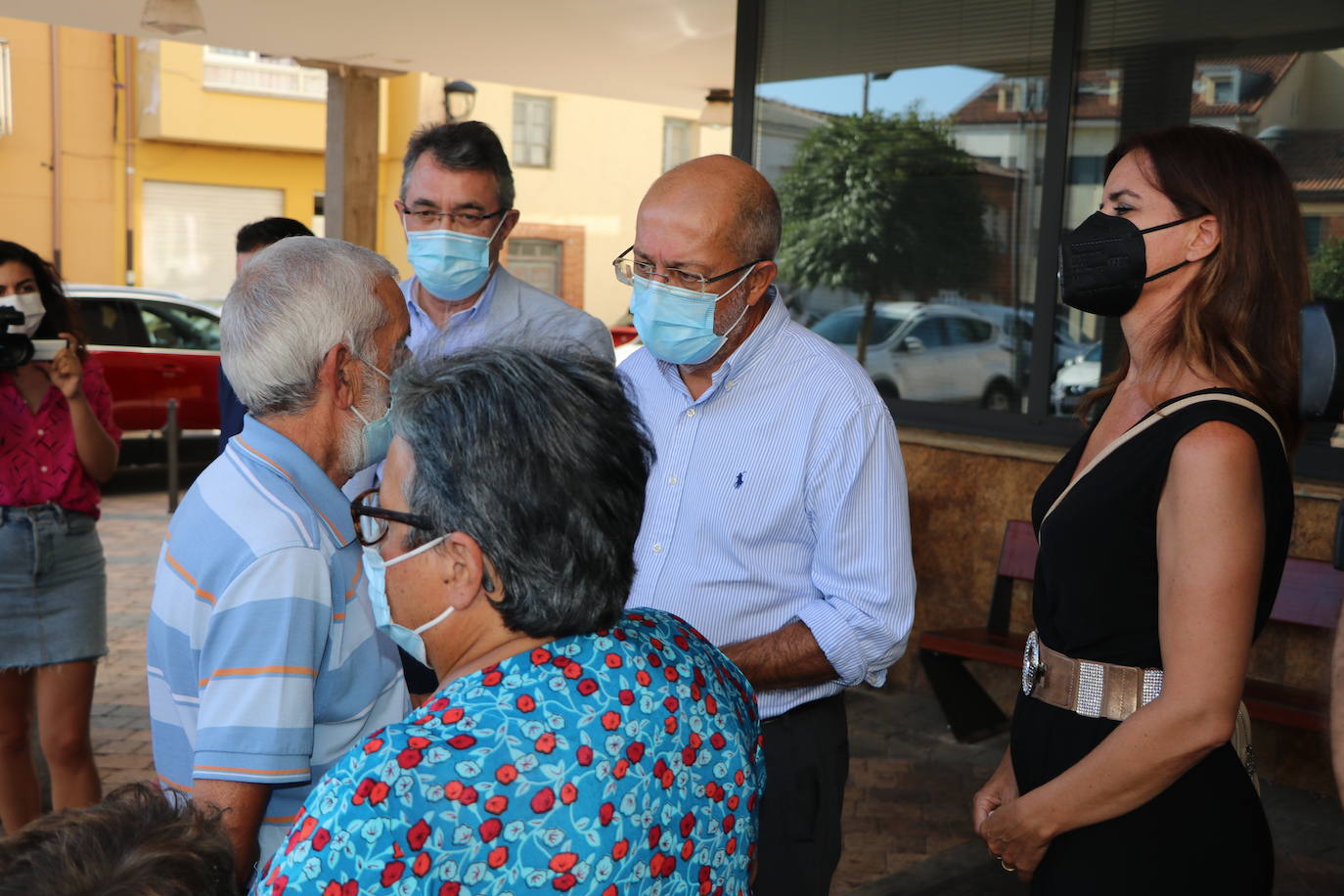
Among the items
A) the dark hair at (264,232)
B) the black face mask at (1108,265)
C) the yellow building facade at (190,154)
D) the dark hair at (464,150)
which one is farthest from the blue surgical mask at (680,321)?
the yellow building facade at (190,154)

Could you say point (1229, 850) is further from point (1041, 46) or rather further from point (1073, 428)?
point (1041, 46)

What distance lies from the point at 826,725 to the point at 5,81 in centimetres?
2221

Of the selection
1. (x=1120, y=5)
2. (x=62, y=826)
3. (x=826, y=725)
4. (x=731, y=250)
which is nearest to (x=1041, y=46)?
(x=1120, y=5)

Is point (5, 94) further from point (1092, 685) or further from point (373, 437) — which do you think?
point (1092, 685)

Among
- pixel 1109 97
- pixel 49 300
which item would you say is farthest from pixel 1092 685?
pixel 1109 97

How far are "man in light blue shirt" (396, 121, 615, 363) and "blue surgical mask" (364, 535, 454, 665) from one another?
1917 millimetres

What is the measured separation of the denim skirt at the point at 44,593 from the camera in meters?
3.74

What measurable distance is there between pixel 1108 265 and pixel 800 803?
3.89 feet

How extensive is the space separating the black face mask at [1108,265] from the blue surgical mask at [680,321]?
691mm

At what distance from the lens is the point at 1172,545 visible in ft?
6.06

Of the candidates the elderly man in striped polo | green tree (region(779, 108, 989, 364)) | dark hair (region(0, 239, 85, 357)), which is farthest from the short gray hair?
green tree (region(779, 108, 989, 364))

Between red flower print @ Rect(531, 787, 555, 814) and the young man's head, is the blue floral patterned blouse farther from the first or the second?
the young man's head

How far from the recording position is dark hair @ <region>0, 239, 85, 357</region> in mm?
4020

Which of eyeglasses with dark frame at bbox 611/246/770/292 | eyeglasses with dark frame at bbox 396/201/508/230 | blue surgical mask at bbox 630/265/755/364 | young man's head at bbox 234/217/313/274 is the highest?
eyeglasses with dark frame at bbox 396/201/508/230
